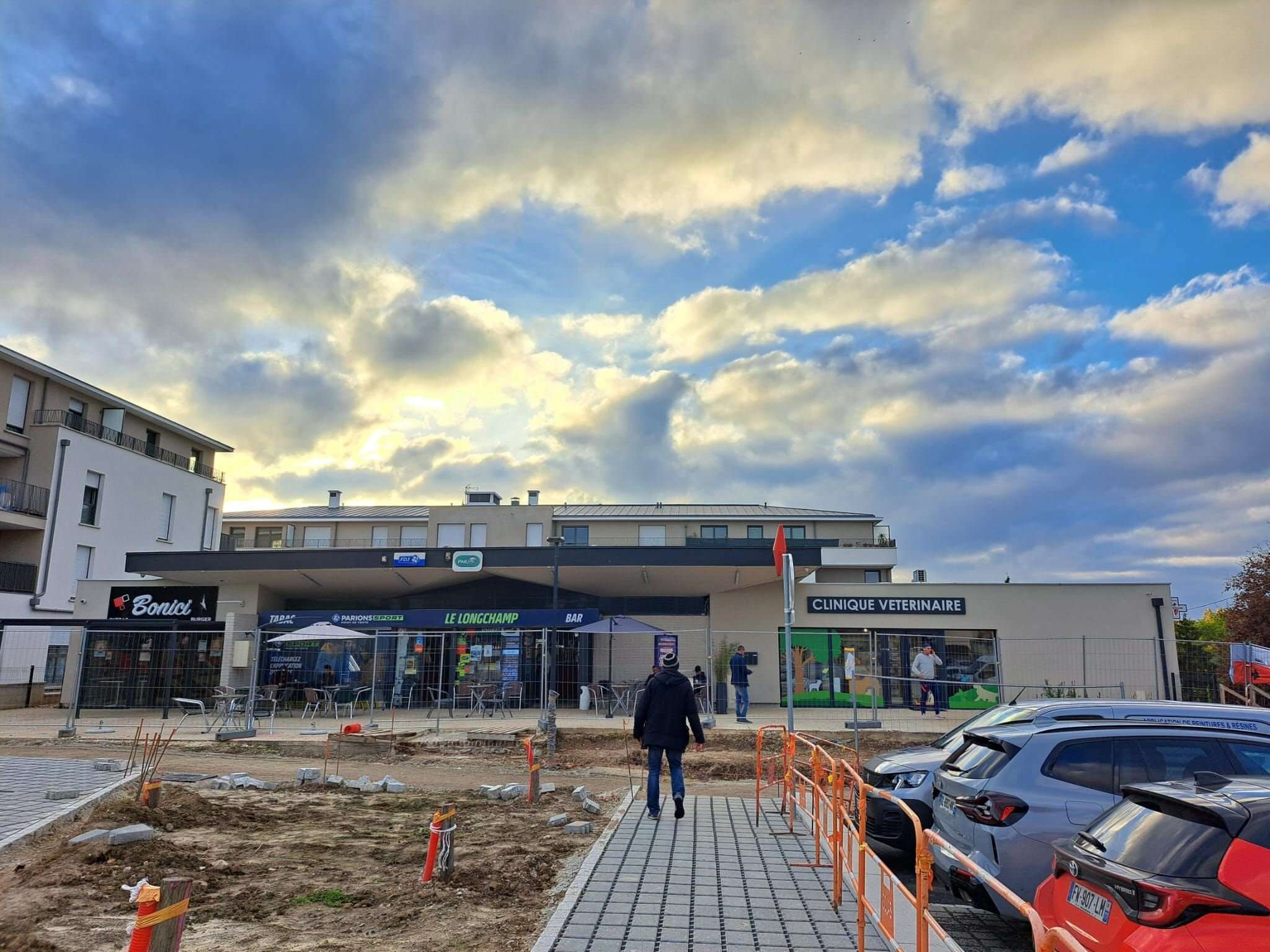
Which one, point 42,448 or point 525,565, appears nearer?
point 525,565

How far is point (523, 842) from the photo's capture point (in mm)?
8820

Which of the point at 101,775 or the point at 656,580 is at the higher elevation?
the point at 656,580

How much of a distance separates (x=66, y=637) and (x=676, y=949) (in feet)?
119

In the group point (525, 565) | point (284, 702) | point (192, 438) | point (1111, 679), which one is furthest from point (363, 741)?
Result: point (192, 438)

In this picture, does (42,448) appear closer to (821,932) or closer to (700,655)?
(700,655)

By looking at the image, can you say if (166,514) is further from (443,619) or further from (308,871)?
(308,871)

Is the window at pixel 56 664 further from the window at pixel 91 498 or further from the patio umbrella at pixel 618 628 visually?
the patio umbrella at pixel 618 628

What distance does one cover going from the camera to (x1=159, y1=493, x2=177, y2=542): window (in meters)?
42.6

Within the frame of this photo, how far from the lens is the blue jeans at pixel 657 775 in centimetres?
966

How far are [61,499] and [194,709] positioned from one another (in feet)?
60.3

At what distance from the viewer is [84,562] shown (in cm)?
3803

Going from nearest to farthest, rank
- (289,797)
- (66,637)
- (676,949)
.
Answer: (676,949)
(289,797)
(66,637)

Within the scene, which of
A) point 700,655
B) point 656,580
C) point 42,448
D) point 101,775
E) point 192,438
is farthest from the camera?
point 192,438

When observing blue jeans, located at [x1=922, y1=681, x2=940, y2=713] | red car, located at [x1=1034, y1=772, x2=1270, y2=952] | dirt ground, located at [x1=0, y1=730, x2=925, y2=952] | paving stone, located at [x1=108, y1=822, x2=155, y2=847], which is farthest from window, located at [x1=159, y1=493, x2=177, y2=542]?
red car, located at [x1=1034, y1=772, x2=1270, y2=952]
